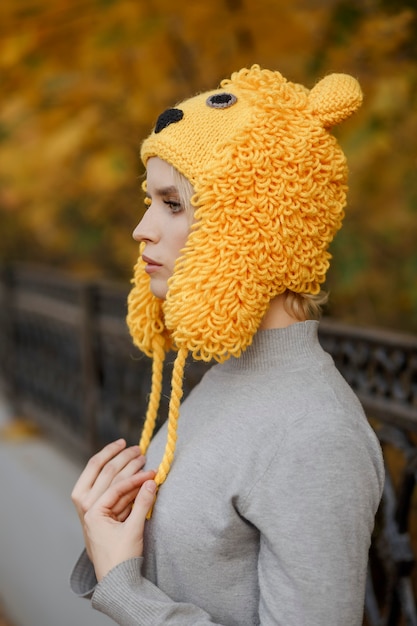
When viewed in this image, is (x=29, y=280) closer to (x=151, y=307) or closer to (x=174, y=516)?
(x=151, y=307)

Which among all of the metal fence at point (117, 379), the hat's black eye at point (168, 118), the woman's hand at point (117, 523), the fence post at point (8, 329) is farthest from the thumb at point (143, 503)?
the fence post at point (8, 329)

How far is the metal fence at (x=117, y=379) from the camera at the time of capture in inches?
82.5

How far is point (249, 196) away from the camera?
1.35 m

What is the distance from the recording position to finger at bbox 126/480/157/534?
1442 millimetres

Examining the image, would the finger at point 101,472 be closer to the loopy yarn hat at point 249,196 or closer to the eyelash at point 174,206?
the loopy yarn hat at point 249,196

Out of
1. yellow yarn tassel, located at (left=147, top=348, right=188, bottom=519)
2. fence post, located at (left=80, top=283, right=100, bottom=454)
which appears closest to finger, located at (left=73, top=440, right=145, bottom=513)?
yellow yarn tassel, located at (left=147, top=348, right=188, bottom=519)

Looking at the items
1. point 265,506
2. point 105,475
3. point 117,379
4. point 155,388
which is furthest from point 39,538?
point 265,506

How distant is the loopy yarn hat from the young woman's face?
0.03 meters

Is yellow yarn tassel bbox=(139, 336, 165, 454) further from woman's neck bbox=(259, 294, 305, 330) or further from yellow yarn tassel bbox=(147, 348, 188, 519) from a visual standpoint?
woman's neck bbox=(259, 294, 305, 330)

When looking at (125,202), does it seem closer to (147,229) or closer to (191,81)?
(191,81)

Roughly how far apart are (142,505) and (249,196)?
1.96 feet

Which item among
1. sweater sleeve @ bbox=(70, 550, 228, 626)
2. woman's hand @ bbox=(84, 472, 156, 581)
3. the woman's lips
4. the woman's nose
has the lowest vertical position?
A: sweater sleeve @ bbox=(70, 550, 228, 626)

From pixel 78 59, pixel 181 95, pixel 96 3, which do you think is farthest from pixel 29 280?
pixel 96 3

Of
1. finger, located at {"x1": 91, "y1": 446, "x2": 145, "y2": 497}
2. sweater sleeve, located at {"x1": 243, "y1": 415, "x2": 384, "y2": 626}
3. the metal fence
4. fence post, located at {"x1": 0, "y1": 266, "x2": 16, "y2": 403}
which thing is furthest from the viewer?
fence post, located at {"x1": 0, "y1": 266, "x2": 16, "y2": 403}
